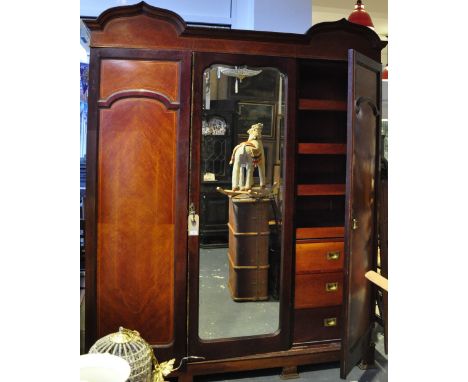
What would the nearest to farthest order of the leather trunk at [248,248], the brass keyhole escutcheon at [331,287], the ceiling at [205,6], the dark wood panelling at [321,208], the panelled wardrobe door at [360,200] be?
the panelled wardrobe door at [360,200] → the leather trunk at [248,248] → the brass keyhole escutcheon at [331,287] → the dark wood panelling at [321,208] → the ceiling at [205,6]

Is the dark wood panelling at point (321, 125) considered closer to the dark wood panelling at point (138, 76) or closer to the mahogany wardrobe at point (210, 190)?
the mahogany wardrobe at point (210, 190)

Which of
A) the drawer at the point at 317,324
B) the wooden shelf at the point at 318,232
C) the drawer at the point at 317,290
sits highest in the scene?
the wooden shelf at the point at 318,232

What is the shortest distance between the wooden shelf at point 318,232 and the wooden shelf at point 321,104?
2.14ft

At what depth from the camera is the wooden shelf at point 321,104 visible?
227cm

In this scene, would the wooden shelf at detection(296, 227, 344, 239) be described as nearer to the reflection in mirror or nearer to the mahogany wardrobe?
the mahogany wardrobe

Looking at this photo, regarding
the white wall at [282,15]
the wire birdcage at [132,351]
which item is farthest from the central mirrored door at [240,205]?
the white wall at [282,15]

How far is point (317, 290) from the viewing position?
2328 millimetres

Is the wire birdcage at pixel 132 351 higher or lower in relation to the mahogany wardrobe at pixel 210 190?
lower

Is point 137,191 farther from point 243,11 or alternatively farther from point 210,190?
point 243,11

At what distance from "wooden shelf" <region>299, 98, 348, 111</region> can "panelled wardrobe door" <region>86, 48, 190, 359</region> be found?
630mm

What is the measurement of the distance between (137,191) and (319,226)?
3.29ft

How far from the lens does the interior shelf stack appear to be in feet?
7.53
